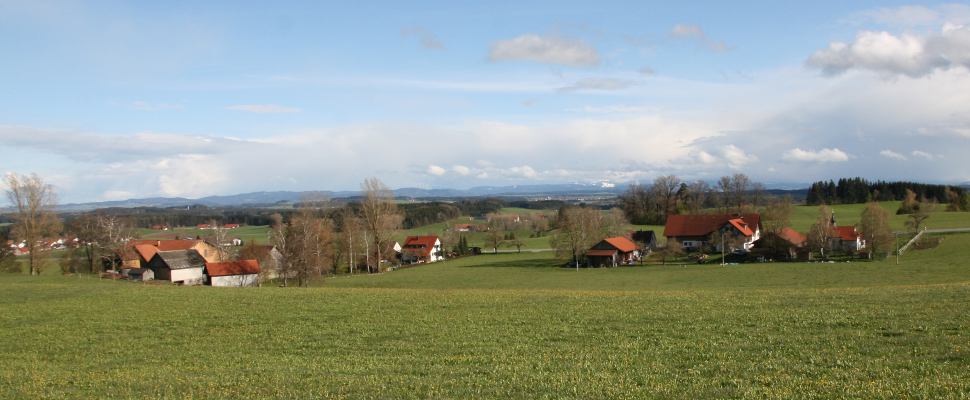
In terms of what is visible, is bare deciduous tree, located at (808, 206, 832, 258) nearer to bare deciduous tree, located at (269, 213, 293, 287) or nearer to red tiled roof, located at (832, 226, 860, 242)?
red tiled roof, located at (832, 226, 860, 242)

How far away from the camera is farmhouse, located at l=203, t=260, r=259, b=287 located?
6725 cm

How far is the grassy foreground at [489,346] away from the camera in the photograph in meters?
11.7

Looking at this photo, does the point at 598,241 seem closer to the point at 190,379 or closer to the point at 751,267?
the point at 751,267

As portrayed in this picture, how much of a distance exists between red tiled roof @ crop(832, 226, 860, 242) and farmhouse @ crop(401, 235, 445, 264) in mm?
59024

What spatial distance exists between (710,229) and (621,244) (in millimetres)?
19327

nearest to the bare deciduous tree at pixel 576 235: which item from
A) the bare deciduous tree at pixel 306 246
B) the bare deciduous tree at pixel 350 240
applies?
the bare deciduous tree at pixel 350 240

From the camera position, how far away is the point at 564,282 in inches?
2318

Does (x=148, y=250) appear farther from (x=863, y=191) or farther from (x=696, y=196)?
(x=863, y=191)

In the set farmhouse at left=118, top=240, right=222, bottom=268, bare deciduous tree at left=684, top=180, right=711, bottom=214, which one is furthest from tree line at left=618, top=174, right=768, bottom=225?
farmhouse at left=118, top=240, right=222, bottom=268

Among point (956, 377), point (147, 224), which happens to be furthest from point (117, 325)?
point (147, 224)

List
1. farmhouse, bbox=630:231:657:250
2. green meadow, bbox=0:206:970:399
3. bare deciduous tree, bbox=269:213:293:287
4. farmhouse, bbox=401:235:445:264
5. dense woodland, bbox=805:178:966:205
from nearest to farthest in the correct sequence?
green meadow, bbox=0:206:970:399, bare deciduous tree, bbox=269:213:293:287, farmhouse, bbox=630:231:657:250, farmhouse, bbox=401:235:445:264, dense woodland, bbox=805:178:966:205

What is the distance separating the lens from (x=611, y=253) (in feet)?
256

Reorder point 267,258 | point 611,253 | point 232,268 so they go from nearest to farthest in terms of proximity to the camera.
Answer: point 267,258, point 232,268, point 611,253

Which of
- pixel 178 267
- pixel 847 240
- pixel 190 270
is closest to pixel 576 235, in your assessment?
pixel 847 240
